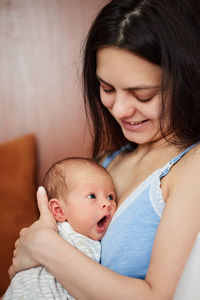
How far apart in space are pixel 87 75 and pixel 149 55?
15.3 inches

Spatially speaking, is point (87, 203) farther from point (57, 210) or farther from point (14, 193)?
point (14, 193)

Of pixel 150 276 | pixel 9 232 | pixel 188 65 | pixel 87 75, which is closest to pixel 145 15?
pixel 188 65

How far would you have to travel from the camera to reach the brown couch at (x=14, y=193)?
180 centimetres

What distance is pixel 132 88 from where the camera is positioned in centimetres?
111

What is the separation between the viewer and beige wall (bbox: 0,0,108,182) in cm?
191

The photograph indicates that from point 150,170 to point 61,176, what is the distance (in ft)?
1.06

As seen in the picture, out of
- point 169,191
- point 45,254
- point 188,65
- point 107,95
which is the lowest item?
point 45,254

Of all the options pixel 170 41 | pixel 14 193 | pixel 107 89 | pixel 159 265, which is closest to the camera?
pixel 159 265

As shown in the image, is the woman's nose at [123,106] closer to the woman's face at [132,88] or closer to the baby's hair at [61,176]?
the woman's face at [132,88]

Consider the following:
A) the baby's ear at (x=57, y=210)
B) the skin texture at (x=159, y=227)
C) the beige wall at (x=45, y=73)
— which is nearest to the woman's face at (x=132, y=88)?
the skin texture at (x=159, y=227)

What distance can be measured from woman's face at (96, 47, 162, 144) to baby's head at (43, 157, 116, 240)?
0.23 metres

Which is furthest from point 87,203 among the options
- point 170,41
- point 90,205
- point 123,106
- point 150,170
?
point 170,41

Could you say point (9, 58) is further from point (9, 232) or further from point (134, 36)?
point (134, 36)

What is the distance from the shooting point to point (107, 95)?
1.25 m
